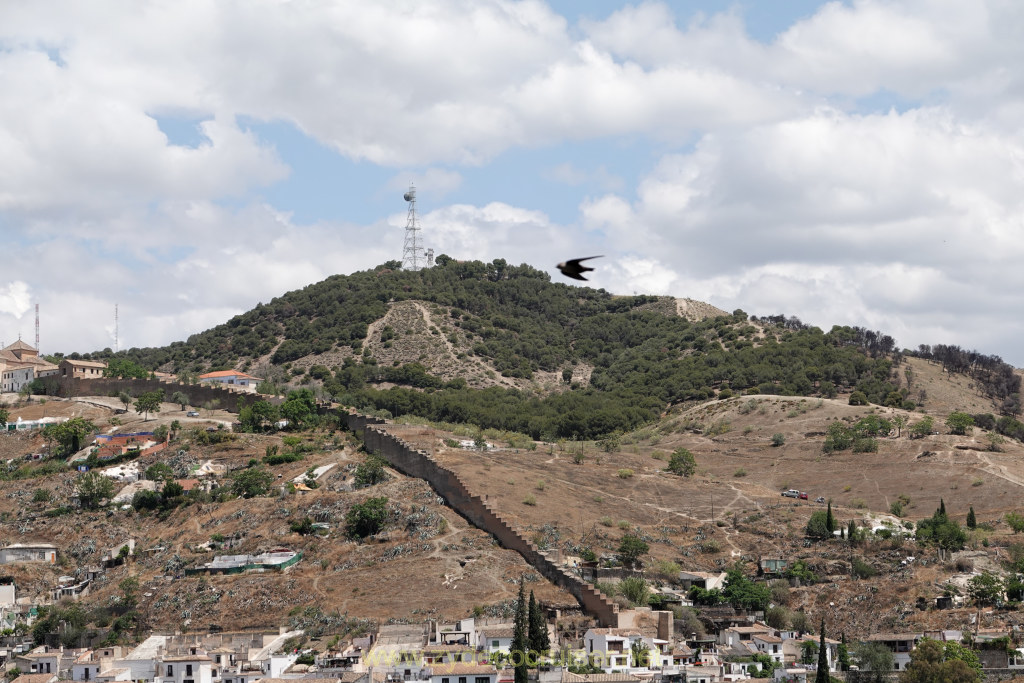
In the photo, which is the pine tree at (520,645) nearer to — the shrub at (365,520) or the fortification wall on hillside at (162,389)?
the shrub at (365,520)

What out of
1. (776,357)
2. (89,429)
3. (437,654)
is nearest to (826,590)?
(437,654)

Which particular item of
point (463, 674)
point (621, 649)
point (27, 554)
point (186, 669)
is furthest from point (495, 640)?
point (27, 554)

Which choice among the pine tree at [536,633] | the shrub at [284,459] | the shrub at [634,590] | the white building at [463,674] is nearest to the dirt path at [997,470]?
the shrub at [634,590]

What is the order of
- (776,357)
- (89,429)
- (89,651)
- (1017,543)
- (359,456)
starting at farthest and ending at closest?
(776,357) < (89,429) < (359,456) < (1017,543) < (89,651)

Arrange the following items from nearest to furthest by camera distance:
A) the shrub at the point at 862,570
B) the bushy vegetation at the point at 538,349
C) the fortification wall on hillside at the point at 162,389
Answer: the shrub at the point at 862,570 < the fortification wall on hillside at the point at 162,389 < the bushy vegetation at the point at 538,349

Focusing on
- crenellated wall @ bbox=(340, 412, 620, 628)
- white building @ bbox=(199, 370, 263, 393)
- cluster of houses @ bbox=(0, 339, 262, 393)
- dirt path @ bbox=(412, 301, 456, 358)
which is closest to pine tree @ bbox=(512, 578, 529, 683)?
crenellated wall @ bbox=(340, 412, 620, 628)

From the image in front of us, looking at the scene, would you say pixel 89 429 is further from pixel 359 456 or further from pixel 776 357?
pixel 776 357

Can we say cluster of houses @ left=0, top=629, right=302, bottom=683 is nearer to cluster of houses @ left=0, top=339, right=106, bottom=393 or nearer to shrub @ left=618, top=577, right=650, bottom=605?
shrub @ left=618, top=577, right=650, bottom=605
